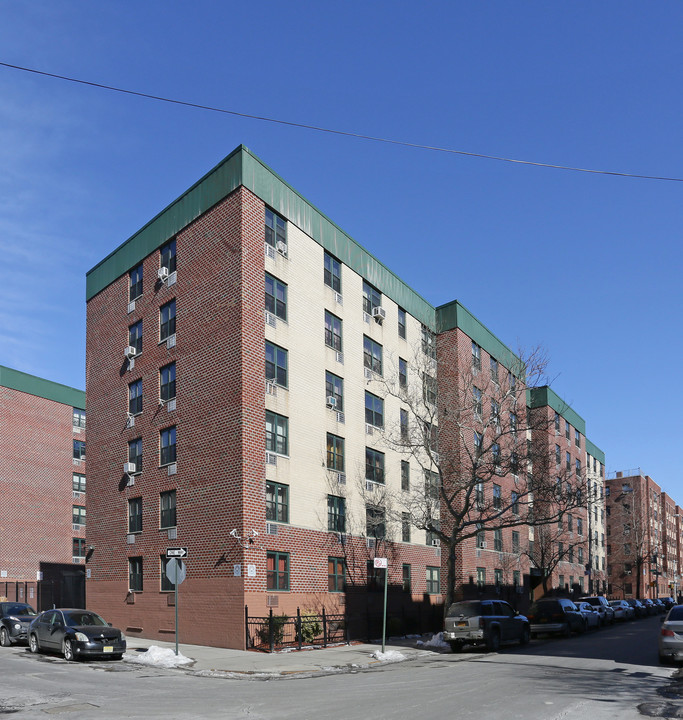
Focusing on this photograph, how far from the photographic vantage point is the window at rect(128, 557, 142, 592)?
32031mm

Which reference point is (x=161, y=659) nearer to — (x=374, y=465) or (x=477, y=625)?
(x=477, y=625)

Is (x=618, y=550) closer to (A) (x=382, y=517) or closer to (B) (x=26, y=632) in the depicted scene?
(A) (x=382, y=517)

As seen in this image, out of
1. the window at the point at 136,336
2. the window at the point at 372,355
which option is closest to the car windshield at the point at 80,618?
the window at the point at 136,336

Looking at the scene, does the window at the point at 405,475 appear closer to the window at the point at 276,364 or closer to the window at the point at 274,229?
the window at the point at 276,364

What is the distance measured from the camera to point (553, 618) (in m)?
33.7

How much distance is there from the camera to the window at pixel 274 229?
31.4 m

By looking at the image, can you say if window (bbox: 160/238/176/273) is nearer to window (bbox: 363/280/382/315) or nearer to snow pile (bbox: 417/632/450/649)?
window (bbox: 363/280/382/315)

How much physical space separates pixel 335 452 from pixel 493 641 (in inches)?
419

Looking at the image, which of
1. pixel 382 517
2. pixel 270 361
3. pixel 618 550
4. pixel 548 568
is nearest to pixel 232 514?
pixel 270 361

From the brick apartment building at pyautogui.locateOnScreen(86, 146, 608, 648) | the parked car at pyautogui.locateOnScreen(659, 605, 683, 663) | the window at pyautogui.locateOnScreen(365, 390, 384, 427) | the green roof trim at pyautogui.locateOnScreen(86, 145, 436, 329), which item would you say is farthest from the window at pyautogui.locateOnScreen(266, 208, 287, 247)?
the parked car at pyautogui.locateOnScreen(659, 605, 683, 663)

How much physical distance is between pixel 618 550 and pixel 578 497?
7191 cm

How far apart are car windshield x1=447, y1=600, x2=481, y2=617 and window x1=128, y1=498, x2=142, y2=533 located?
518 inches

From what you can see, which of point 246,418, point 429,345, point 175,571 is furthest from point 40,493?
point 175,571

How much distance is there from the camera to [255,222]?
30297 mm
